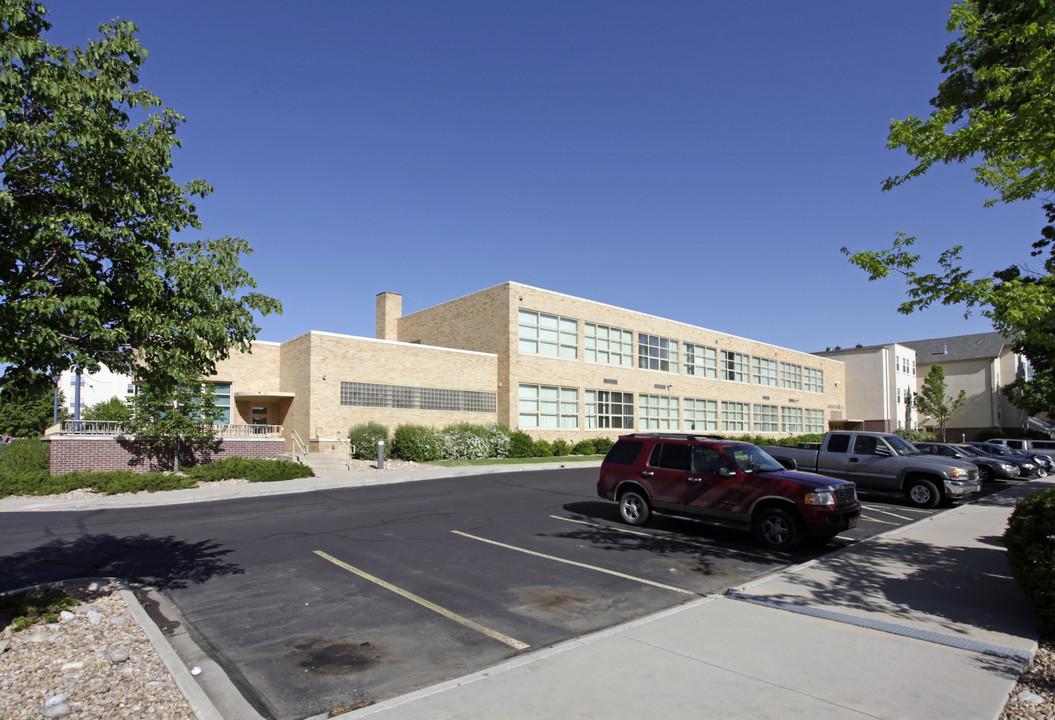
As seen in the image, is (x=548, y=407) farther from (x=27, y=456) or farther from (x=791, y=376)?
(x=791, y=376)

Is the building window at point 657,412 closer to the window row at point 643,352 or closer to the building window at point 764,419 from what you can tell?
the window row at point 643,352

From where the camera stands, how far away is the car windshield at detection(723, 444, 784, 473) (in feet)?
36.9

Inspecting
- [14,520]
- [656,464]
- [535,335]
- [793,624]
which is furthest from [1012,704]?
[535,335]

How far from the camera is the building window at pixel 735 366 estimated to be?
4827 cm

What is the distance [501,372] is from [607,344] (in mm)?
7882

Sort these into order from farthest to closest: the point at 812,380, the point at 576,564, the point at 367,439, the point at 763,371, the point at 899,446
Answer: the point at 812,380, the point at 763,371, the point at 367,439, the point at 899,446, the point at 576,564

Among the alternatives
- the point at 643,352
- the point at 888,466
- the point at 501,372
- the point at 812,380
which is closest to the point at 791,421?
the point at 812,380

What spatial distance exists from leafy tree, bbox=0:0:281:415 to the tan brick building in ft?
73.1

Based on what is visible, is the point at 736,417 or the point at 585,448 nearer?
the point at 585,448

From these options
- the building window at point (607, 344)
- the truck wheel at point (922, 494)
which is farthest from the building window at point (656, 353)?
the truck wheel at point (922, 494)

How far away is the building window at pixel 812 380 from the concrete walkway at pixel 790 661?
52.9 metres

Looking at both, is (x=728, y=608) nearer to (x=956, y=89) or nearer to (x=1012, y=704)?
(x=1012, y=704)

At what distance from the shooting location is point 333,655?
582 centimetres

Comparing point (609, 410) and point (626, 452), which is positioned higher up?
point (609, 410)
